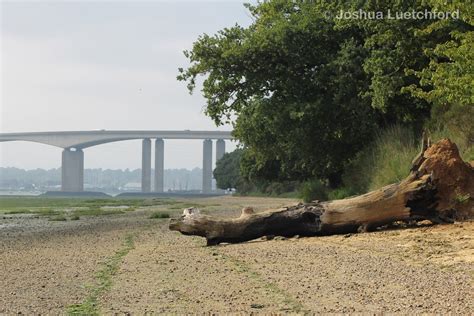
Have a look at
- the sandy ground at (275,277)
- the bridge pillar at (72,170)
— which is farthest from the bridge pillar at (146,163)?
the sandy ground at (275,277)

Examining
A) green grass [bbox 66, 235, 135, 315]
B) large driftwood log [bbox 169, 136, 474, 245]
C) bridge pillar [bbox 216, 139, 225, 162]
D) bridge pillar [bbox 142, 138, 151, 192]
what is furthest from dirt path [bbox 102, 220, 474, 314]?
bridge pillar [bbox 216, 139, 225, 162]

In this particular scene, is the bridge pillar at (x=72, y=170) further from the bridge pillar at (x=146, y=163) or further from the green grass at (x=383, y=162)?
the green grass at (x=383, y=162)

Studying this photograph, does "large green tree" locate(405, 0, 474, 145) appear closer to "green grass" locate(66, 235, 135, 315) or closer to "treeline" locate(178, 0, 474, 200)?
"treeline" locate(178, 0, 474, 200)

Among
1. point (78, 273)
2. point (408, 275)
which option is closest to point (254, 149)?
point (78, 273)

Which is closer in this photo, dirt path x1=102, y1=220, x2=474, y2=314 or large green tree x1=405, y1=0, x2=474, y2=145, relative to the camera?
dirt path x1=102, y1=220, x2=474, y2=314

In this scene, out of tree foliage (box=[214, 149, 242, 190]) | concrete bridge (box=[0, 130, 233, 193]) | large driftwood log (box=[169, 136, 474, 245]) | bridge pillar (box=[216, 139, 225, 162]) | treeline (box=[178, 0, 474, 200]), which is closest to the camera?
large driftwood log (box=[169, 136, 474, 245])

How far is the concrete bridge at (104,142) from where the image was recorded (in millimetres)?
117188

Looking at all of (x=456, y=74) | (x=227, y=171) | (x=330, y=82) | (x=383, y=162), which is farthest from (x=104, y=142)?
(x=456, y=74)

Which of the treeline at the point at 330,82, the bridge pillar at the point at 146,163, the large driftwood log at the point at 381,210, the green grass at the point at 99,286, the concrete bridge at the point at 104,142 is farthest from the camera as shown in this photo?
the bridge pillar at the point at 146,163

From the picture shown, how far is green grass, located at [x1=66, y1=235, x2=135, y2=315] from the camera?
6.84m

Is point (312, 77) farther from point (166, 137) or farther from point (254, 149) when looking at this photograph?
point (166, 137)

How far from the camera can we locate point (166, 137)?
12450 centimetres

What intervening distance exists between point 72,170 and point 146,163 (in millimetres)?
15507

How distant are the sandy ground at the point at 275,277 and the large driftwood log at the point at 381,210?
390 mm
